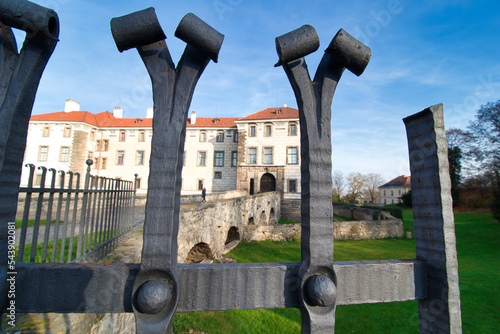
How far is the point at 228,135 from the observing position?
31.5 metres

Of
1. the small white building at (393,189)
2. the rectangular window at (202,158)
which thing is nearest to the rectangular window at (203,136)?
the rectangular window at (202,158)

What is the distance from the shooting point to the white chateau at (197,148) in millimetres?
27297

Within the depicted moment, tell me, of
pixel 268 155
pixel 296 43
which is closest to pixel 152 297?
pixel 296 43

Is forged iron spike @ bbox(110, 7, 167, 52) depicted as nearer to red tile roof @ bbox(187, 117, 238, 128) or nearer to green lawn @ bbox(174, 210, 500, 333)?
green lawn @ bbox(174, 210, 500, 333)

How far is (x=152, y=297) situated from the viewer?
103 cm

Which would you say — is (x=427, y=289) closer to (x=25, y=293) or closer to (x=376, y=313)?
(x=25, y=293)

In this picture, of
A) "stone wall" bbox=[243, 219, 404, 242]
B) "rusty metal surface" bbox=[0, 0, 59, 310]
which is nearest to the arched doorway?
"stone wall" bbox=[243, 219, 404, 242]

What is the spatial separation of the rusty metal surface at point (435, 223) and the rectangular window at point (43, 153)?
38916 mm

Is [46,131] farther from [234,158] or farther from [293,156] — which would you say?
[293,156]

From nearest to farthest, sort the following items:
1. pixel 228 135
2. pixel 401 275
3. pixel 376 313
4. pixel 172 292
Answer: pixel 172 292 < pixel 401 275 < pixel 376 313 < pixel 228 135

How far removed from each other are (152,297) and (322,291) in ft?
2.53

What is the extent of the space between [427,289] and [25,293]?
218cm

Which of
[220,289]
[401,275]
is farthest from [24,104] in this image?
[401,275]

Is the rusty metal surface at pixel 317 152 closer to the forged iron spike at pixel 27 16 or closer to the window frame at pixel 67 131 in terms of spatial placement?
the forged iron spike at pixel 27 16
